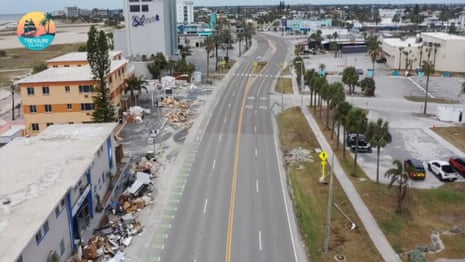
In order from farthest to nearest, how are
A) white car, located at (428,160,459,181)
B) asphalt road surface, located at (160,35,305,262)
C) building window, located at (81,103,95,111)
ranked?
1. building window, located at (81,103,95,111)
2. white car, located at (428,160,459,181)
3. asphalt road surface, located at (160,35,305,262)

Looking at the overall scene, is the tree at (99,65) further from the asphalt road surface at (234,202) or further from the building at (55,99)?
the asphalt road surface at (234,202)

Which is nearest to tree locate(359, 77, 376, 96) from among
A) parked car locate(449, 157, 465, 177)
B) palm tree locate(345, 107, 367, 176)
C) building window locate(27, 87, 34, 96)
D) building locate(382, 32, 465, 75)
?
building locate(382, 32, 465, 75)

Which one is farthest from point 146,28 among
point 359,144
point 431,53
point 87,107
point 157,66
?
point 359,144

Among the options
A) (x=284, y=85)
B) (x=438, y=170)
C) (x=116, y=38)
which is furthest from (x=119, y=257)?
(x=116, y=38)

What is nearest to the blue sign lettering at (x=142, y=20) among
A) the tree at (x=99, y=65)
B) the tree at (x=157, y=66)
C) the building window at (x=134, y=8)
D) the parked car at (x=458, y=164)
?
the building window at (x=134, y=8)

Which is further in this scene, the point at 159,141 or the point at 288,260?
the point at 159,141

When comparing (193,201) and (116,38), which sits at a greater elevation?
(116,38)

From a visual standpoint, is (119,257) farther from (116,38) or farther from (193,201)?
(116,38)

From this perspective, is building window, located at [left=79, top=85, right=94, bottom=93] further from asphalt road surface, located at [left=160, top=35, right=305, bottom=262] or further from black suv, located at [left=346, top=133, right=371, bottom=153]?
black suv, located at [left=346, top=133, right=371, bottom=153]

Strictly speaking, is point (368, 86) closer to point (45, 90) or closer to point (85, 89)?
point (85, 89)
